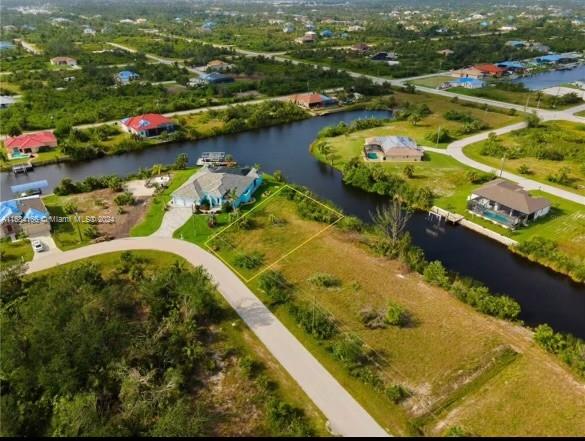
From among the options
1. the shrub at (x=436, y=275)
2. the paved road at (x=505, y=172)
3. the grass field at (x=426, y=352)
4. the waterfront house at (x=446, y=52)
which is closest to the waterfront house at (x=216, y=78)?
the paved road at (x=505, y=172)

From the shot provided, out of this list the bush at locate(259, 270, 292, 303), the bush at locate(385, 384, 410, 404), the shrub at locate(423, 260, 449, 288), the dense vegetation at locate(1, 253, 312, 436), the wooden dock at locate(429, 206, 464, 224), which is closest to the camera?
the dense vegetation at locate(1, 253, 312, 436)

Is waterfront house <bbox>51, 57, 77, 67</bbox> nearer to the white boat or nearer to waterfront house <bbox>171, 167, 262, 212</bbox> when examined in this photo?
the white boat

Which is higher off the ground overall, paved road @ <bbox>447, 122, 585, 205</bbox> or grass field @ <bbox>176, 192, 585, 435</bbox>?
paved road @ <bbox>447, 122, 585, 205</bbox>

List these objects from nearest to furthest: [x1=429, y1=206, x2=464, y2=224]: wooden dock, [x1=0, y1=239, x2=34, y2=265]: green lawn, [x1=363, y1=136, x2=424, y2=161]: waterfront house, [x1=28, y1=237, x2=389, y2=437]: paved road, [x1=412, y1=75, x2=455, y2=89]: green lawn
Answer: [x1=28, y1=237, x2=389, y2=437]: paved road < [x1=0, y1=239, x2=34, y2=265]: green lawn < [x1=429, y1=206, x2=464, y2=224]: wooden dock < [x1=363, y1=136, x2=424, y2=161]: waterfront house < [x1=412, y1=75, x2=455, y2=89]: green lawn

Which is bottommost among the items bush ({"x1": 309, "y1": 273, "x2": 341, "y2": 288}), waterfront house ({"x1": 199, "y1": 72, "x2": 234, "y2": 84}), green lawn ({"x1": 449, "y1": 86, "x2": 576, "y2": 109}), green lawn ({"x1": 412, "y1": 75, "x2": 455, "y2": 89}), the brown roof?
waterfront house ({"x1": 199, "y1": 72, "x2": 234, "y2": 84})

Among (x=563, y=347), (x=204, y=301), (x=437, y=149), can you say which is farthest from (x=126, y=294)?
(x=437, y=149)

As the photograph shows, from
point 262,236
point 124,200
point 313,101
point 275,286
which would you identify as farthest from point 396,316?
point 313,101

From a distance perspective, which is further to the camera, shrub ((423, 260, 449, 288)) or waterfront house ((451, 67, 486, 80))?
waterfront house ((451, 67, 486, 80))

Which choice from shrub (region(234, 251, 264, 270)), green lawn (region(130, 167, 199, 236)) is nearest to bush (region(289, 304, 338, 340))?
shrub (region(234, 251, 264, 270))

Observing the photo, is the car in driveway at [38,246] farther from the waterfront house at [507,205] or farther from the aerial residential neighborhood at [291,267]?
the waterfront house at [507,205]
